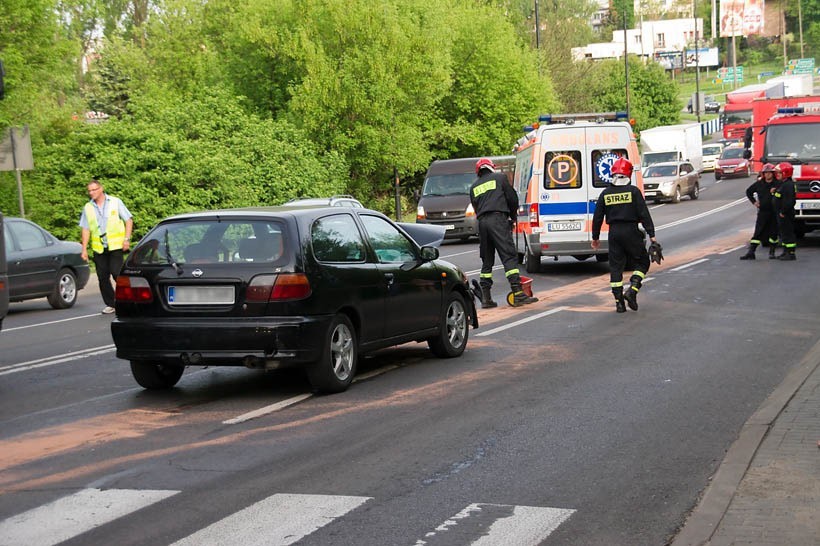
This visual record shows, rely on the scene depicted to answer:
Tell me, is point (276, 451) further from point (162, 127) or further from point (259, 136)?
point (259, 136)

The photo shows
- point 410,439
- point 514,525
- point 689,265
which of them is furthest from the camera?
point 689,265

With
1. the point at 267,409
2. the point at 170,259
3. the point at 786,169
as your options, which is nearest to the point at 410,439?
the point at 267,409

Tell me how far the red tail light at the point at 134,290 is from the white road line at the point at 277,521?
11.5 feet

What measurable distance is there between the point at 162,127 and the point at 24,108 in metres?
5.65

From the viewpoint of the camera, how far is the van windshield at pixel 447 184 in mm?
34438

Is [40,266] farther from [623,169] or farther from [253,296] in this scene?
[253,296]

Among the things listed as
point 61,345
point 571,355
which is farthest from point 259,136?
point 571,355

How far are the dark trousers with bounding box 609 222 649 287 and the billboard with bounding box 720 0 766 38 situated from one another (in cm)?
14241

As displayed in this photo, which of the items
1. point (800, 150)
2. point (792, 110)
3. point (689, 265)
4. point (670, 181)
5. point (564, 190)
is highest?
point (792, 110)

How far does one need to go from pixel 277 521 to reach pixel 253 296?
3479mm

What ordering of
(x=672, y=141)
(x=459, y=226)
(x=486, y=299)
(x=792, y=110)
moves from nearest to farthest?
(x=486, y=299) → (x=792, y=110) → (x=459, y=226) → (x=672, y=141)

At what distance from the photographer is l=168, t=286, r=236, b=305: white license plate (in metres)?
9.21

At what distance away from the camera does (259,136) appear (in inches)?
1358

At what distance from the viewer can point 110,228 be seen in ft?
54.5
